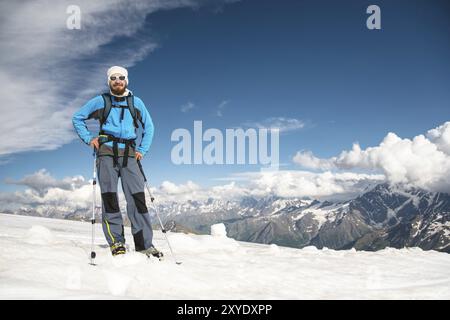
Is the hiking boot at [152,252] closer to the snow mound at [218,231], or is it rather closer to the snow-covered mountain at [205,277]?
the snow-covered mountain at [205,277]

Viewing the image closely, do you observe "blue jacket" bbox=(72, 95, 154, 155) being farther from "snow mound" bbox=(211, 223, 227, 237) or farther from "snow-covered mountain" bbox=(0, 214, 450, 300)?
"snow mound" bbox=(211, 223, 227, 237)

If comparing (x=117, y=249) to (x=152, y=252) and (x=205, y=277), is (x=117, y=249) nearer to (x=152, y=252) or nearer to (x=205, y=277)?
(x=152, y=252)

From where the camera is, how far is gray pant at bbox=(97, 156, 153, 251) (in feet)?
26.3

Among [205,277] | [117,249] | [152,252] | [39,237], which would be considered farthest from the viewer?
[39,237]

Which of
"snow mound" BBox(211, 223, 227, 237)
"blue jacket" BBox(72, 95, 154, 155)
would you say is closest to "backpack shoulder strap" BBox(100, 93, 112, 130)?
"blue jacket" BBox(72, 95, 154, 155)

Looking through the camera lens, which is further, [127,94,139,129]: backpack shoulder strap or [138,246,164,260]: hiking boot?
Result: [127,94,139,129]: backpack shoulder strap

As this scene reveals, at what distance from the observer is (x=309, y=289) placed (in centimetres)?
607

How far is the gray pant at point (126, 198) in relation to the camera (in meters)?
8.00

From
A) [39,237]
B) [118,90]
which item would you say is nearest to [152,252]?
[39,237]

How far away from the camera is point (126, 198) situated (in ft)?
27.8
